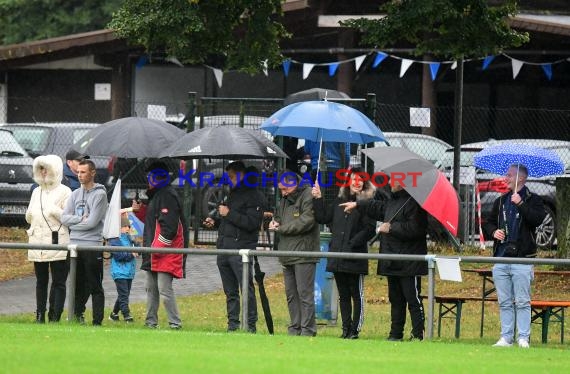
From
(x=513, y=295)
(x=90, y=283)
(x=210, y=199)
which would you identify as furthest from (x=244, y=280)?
(x=210, y=199)

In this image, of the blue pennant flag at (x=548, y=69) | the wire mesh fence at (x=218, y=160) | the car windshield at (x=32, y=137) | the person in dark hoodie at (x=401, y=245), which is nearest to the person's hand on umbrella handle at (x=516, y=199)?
the person in dark hoodie at (x=401, y=245)

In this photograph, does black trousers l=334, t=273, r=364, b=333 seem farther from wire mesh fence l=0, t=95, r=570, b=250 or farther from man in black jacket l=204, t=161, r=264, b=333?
wire mesh fence l=0, t=95, r=570, b=250

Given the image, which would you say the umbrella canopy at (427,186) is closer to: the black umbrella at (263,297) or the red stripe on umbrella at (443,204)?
the red stripe on umbrella at (443,204)

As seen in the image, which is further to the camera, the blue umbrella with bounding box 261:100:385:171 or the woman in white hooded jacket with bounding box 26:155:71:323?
the blue umbrella with bounding box 261:100:385:171

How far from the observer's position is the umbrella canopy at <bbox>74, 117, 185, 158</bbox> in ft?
45.3

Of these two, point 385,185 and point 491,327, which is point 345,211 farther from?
point 385,185

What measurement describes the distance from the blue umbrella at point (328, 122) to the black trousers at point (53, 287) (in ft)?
9.04

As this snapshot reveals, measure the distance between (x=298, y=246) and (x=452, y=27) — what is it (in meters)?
6.18

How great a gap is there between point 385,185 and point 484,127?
40.6 ft

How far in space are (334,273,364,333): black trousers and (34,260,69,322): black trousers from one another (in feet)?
9.32

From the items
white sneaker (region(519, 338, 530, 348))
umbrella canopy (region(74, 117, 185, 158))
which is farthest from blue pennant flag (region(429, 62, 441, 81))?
white sneaker (region(519, 338, 530, 348))

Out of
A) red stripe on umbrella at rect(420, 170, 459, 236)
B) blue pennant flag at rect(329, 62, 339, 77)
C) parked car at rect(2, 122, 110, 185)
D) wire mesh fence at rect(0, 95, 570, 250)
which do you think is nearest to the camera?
red stripe on umbrella at rect(420, 170, 459, 236)

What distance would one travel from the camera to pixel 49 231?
1350 cm

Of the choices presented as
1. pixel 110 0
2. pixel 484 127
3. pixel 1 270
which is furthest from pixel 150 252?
pixel 110 0
